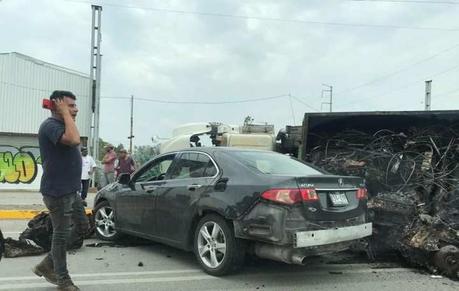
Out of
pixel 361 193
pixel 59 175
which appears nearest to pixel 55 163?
pixel 59 175

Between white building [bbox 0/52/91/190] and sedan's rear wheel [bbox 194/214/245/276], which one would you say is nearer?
sedan's rear wheel [bbox 194/214/245/276]

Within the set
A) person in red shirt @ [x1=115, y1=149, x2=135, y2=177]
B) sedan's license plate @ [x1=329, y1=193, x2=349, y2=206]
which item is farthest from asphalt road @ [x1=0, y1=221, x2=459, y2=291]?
person in red shirt @ [x1=115, y1=149, x2=135, y2=177]

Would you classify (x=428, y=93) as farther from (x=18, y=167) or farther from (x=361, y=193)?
(x=361, y=193)

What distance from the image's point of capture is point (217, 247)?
6.37 m

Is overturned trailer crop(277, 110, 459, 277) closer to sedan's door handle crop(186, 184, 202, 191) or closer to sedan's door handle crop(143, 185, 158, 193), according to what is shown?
sedan's door handle crop(186, 184, 202, 191)

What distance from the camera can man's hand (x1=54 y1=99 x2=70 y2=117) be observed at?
17.6ft

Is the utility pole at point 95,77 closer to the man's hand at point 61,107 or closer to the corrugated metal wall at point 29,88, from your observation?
the corrugated metal wall at point 29,88

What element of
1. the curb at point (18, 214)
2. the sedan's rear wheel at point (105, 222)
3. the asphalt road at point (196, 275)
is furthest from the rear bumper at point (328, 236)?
the curb at point (18, 214)

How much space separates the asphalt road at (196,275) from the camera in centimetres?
603

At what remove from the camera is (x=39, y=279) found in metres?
6.24

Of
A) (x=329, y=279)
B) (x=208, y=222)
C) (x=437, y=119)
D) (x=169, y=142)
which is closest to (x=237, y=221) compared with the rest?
(x=208, y=222)

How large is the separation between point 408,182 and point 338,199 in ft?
8.15

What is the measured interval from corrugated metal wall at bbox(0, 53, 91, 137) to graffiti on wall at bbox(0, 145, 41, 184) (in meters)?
1.37

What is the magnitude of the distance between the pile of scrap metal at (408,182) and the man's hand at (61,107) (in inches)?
164
